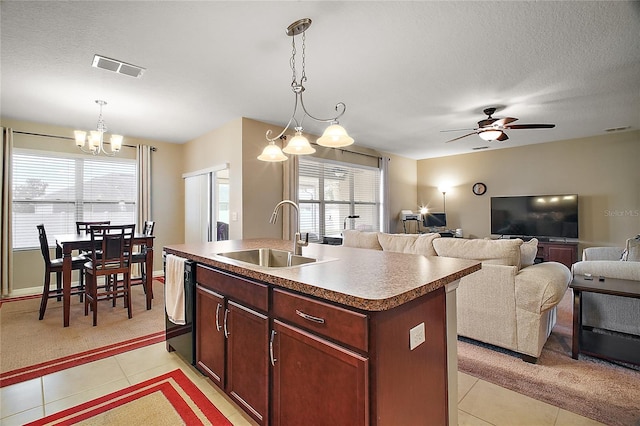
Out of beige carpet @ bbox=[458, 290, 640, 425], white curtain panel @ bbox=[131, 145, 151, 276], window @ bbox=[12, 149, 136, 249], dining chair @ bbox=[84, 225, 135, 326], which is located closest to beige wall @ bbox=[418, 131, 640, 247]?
beige carpet @ bbox=[458, 290, 640, 425]

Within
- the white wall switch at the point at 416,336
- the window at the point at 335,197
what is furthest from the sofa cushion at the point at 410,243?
the window at the point at 335,197

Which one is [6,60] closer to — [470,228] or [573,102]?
[573,102]

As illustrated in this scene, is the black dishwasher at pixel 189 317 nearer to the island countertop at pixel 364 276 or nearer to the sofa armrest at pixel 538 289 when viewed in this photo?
the island countertop at pixel 364 276

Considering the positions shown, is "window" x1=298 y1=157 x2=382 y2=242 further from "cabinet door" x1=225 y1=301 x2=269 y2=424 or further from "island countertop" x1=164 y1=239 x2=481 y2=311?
"cabinet door" x1=225 y1=301 x2=269 y2=424

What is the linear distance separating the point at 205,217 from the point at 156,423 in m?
3.66

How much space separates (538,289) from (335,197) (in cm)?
405

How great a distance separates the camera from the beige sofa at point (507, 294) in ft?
7.67

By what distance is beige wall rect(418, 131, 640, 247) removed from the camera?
521cm

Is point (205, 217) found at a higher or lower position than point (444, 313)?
higher

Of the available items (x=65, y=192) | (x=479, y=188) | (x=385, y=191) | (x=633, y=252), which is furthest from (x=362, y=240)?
(x=65, y=192)

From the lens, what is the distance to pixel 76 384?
7.02 ft

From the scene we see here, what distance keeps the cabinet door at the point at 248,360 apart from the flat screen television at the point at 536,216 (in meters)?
6.33

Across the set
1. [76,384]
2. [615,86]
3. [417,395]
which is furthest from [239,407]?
[615,86]

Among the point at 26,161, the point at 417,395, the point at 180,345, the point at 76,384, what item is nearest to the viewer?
the point at 417,395
